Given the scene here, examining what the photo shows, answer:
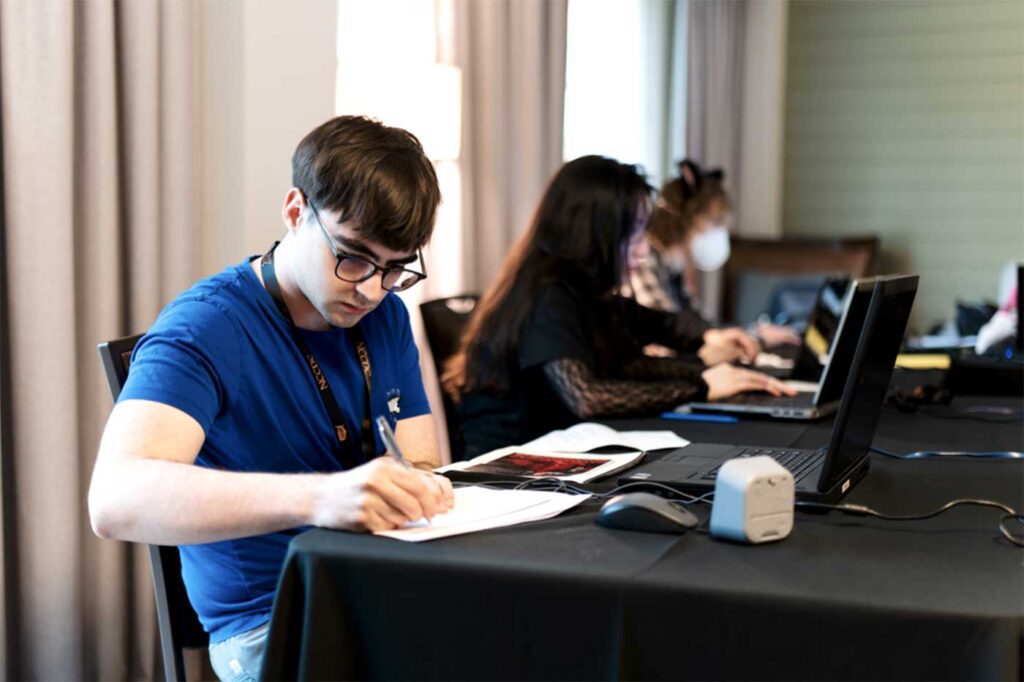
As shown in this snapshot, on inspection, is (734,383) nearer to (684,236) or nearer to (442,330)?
(442,330)

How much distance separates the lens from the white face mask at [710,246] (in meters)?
4.89

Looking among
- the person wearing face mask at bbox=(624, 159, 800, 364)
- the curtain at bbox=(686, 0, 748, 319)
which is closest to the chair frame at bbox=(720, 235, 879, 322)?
the curtain at bbox=(686, 0, 748, 319)

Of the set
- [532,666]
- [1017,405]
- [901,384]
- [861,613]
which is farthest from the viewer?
[901,384]

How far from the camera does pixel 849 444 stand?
1535 mm

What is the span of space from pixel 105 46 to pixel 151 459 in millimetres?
1341

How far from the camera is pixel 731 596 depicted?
3.70 feet

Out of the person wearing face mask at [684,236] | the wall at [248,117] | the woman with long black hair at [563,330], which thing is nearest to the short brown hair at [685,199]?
the person wearing face mask at [684,236]

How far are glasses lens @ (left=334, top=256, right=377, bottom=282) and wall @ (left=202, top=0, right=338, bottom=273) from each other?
1220 mm

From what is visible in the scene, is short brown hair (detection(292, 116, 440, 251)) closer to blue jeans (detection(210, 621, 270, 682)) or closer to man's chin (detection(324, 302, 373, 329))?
man's chin (detection(324, 302, 373, 329))

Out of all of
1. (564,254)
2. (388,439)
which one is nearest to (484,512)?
(388,439)

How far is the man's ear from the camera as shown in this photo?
1522mm

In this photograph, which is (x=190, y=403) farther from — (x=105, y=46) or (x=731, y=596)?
(x=105, y=46)

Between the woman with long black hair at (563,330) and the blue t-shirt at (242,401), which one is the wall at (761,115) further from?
the blue t-shirt at (242,401)

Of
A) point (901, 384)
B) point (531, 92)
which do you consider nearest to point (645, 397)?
point (901, 384)
